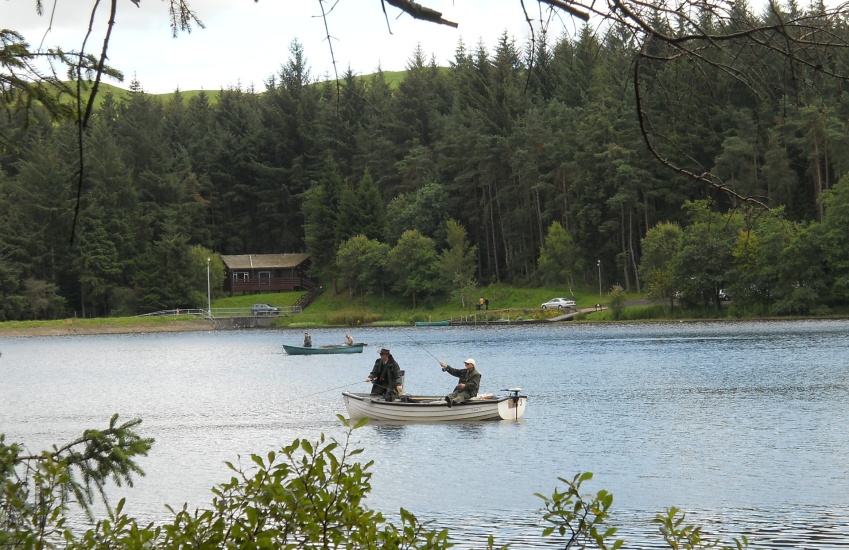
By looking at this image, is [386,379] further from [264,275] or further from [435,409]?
[264,275]

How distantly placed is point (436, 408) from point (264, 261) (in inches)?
3227

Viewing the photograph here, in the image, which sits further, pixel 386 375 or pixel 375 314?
pixel 375 314

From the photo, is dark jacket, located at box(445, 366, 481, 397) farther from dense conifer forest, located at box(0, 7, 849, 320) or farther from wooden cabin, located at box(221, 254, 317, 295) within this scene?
wooden cabin, located at box(221, 254, 317, 295)

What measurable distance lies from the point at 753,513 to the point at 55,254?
3456 inches

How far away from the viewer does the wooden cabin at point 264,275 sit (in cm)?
10662

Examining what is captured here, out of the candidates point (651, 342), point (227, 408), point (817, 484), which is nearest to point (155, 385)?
point (227, 408)

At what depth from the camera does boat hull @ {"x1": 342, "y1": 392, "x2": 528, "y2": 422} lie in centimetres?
2691

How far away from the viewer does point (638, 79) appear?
3.37 m

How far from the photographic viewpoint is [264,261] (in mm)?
107125

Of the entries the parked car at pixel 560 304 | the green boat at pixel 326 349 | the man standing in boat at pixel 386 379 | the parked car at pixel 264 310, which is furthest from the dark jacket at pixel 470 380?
the parked car at pixel 264 310

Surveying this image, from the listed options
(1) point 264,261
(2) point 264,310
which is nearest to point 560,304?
(2) point 264,310

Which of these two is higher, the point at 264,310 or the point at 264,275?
the point at 264,275

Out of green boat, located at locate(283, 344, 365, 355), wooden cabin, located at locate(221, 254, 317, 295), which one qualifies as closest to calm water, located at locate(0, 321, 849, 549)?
green boat, located at locate(283, 344, 365, 355)

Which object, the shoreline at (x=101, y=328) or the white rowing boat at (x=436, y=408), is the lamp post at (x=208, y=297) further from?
the white rowing boat at (x=436, y=408)
